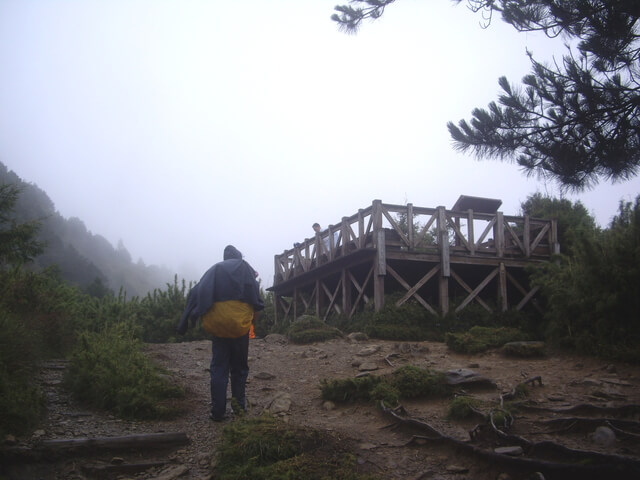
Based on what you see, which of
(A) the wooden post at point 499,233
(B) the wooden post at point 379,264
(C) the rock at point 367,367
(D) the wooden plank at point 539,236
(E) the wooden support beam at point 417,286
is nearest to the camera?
(C) the rock at point 367,367

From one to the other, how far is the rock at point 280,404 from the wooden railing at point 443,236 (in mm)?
6506

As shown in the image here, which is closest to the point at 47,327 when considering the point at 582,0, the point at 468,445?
the point at 468,445


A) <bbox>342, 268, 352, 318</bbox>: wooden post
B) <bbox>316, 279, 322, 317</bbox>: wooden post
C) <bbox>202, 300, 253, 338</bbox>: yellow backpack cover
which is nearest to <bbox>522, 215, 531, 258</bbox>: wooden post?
<bbox>342, 268, 352, 318</bbox>: wooden post

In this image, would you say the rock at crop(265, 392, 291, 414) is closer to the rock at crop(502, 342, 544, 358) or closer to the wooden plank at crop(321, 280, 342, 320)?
the rock at crop(502, 342, 544, 358)

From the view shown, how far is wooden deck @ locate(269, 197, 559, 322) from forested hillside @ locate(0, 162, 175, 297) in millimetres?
15432

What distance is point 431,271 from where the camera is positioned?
13281 mm

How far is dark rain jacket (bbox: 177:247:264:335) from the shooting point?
5.62 metres

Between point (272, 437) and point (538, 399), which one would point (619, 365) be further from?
point (272, 437)

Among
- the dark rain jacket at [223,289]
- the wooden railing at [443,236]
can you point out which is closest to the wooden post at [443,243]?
the wooden railing at [443,236]

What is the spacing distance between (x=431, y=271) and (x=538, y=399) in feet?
24.7

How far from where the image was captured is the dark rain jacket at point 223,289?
5.62 metres

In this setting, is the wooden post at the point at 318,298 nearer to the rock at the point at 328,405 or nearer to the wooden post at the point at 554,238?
the wooden post at the point at 554,238

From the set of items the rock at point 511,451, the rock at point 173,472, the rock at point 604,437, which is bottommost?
the rock at point 173,472

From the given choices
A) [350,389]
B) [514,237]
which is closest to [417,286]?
[514,237]
